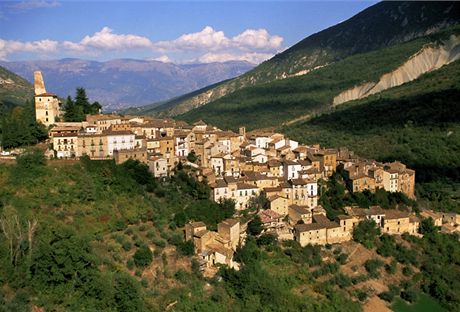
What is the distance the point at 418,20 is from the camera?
392 feet

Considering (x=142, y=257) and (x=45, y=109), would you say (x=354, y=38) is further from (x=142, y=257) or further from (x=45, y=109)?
(x=142, y=257)

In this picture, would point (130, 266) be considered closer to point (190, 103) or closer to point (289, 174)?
point (289, 174)

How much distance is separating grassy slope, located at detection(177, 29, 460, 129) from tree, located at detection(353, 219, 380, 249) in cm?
4853

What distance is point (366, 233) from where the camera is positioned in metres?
32.7

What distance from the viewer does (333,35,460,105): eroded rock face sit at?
89.9 meters

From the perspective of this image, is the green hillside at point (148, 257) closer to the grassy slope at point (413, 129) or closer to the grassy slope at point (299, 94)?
the grassy slope at point (413, 129)

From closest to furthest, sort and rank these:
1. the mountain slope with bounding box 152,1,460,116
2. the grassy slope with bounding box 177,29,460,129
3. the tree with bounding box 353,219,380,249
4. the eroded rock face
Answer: the tree with bounding box 353,219,380,249
the grassy slope with bounding box 177,29,460,129
the eroded rock face
the mountain slope with bounding box 152,1,460,116

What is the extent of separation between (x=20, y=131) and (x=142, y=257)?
1397cm

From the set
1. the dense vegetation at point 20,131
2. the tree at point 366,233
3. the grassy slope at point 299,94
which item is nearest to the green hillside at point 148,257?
the tree at point 366,233

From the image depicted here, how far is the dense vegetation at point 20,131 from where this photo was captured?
33.5 metres

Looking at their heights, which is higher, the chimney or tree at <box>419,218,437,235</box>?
the chimney

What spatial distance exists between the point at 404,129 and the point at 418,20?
233ft

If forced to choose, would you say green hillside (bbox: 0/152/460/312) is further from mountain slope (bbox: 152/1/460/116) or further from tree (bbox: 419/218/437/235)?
mountain slope (bbox: 152/1/460/116)

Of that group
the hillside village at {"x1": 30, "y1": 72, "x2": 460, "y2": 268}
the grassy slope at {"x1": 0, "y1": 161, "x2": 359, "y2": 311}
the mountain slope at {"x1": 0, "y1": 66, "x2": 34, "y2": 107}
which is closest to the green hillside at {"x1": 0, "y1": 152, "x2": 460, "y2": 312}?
the grassy slope at {"x1": 0, "y1": 161, "x2": 359, "y2": 311}
